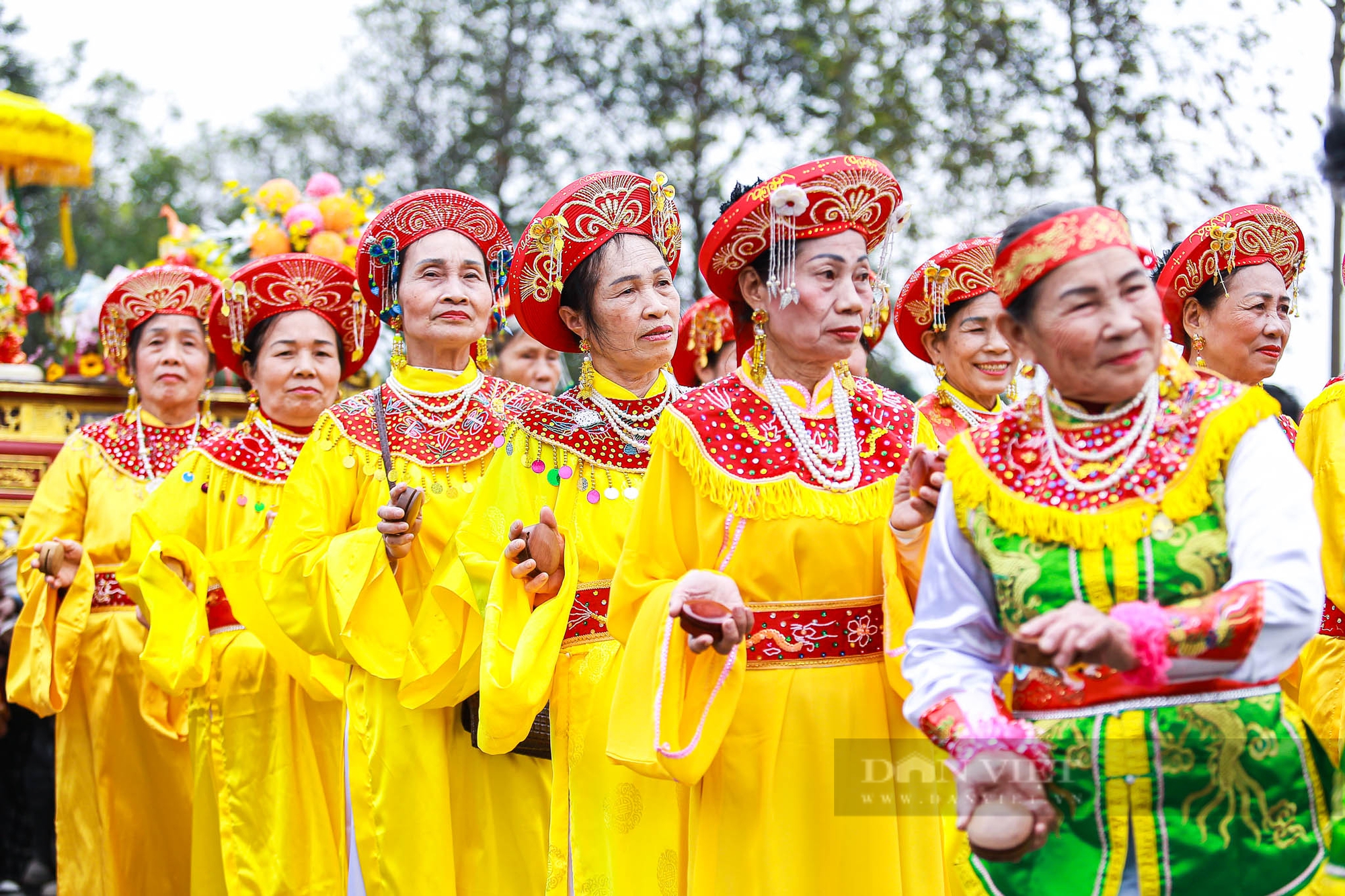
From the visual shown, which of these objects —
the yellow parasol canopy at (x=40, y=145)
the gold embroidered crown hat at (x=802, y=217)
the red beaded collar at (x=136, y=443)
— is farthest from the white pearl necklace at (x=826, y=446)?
the yellow parasol canopy at (x=40, y=145)

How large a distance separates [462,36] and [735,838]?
60.8 feet

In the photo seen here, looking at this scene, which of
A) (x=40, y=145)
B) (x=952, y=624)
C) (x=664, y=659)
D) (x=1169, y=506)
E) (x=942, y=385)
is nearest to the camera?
(x=1169, y=506)

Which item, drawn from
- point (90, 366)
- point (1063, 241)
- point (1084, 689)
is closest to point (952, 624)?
point (1084, 689)

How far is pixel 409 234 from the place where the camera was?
473 cm

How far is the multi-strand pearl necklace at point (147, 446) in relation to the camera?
5969 mm

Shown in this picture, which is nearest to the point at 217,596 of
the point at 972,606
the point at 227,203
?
the point at 972,606

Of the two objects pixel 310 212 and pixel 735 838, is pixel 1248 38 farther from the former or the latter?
pixel 735 838

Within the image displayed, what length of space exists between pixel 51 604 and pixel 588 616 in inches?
119

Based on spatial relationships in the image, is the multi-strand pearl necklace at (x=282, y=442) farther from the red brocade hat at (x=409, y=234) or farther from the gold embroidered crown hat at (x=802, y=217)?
the gold embroidered crown hat at (x=802, y=217)

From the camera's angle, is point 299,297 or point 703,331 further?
point 703,331

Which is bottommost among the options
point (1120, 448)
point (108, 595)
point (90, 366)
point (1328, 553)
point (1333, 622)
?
point (1333, 622)

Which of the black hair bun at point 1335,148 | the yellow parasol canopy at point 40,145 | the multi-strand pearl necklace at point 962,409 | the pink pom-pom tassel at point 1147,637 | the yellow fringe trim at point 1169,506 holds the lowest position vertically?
the pink pom-pom tassel at point 1147,637

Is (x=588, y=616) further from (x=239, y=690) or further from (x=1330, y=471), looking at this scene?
(x=1330, y=471)

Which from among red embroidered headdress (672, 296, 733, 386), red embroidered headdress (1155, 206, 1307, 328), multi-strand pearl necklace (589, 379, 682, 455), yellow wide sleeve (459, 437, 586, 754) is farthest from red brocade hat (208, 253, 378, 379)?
red embroidered headdress (1155, 206, 1307, 328)
